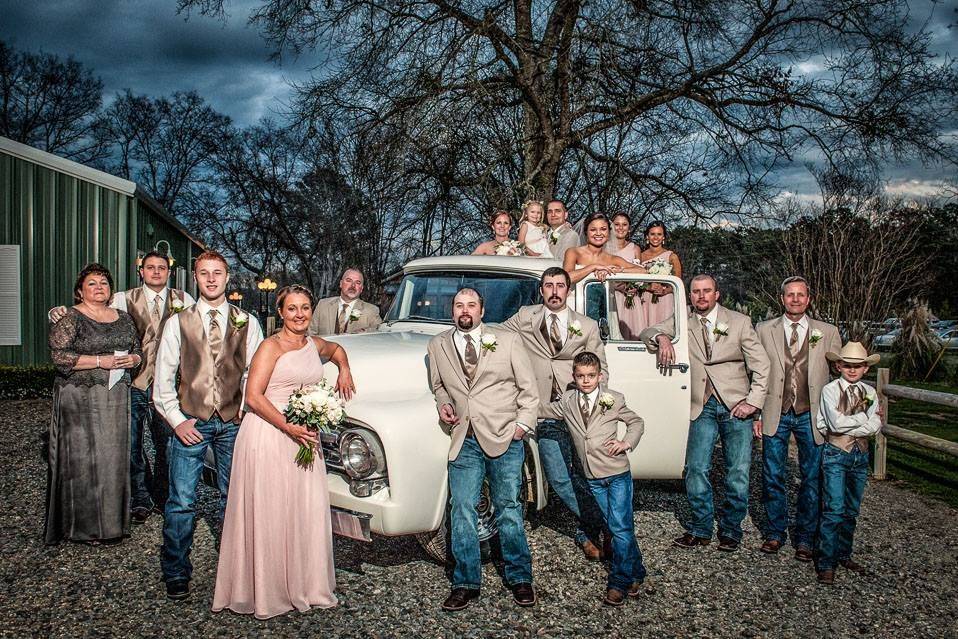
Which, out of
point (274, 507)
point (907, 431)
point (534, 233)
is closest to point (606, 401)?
point (274, 507)

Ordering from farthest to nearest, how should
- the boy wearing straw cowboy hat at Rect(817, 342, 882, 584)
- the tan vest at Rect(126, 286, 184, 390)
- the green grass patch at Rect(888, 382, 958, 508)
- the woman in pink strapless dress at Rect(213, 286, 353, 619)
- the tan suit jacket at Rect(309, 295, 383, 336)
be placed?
the green grass patch at Rect(888, 382, 958, 508) → the tan suit jacket at Rect(309, 295, 383, 336) → the tan vest at Rect(126, 286, 184, 390) → the boy wearing straw cowboy hat at Rect(817, 342, 882, 584) → the woman in pink strapless dress at Rect(213, 286, 353, 619)

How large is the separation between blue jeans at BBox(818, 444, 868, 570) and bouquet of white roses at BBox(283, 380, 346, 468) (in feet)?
10.9

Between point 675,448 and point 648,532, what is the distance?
2.49 ft

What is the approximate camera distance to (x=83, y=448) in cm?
532

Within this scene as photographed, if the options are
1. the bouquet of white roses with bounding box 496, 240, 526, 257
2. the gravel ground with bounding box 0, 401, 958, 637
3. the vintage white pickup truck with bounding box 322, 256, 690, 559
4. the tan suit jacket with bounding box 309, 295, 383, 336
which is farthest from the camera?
the bouquet of white roses with bounding box 496, 240, 526, 257

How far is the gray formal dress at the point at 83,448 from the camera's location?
209 inches

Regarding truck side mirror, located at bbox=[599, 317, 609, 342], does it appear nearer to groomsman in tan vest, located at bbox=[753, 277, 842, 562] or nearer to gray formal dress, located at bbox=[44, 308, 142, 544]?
groomsman in tan vest, located at bbox=[753, 277, 842, 562]

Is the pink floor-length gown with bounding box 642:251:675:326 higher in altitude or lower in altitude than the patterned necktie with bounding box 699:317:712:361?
higher

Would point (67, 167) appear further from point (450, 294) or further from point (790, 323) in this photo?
point (790, 323)

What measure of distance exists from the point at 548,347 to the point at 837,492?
218 centimetres

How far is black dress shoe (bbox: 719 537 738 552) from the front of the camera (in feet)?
17.9

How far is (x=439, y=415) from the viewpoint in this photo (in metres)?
4.50

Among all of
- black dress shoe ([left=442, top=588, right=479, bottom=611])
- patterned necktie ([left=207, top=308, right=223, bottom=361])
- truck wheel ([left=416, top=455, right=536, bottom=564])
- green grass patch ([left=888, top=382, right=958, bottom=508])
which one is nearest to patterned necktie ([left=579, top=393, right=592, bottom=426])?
truck wheel ([left=416, top=455, right=536, bottom=564])

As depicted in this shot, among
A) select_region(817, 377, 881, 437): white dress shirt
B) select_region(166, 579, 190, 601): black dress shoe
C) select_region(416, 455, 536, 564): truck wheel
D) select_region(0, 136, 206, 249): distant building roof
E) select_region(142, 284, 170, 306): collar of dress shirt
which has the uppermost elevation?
select_region(0, 136, 206, 249): distant building roof
